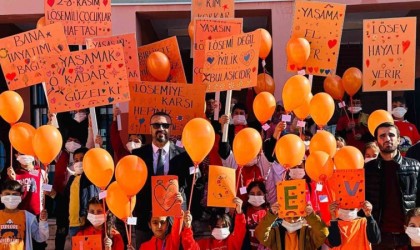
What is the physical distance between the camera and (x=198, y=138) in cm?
646

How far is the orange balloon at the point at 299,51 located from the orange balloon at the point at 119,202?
8.66ft

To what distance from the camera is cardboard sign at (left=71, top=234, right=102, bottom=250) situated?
637 cm

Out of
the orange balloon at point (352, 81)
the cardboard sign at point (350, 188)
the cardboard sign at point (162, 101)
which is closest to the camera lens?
the cardboard sign at point (350, 188)

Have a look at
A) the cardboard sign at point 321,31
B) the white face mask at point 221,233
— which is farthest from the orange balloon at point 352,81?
the white face mask at point 221,233

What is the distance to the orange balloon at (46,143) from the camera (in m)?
6.62

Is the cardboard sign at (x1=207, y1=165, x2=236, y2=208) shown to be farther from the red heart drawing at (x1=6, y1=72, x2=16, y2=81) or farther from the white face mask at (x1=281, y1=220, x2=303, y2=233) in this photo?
the red heart drawing at (x1=6, y1=72, x2=16, y2=81)

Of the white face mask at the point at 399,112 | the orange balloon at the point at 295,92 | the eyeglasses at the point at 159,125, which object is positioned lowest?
the eyeglasses at the point at 159,125

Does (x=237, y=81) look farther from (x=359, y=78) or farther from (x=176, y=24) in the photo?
(x=176, y=24)

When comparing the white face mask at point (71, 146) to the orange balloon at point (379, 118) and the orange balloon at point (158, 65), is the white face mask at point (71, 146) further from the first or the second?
the orange balloon at point (379, 118)

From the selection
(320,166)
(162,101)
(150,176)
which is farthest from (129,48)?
(320,166)

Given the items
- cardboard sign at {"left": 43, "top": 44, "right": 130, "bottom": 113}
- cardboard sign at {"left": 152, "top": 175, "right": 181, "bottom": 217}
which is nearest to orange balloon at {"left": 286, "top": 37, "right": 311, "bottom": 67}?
cardboard sign at {"left": 43, "top": 44, "right": 130, "bottom": 113}

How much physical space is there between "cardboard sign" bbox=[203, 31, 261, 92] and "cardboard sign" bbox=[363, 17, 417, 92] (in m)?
1.32

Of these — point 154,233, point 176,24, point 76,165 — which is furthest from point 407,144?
point 176,24

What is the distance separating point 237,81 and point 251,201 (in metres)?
1.34
